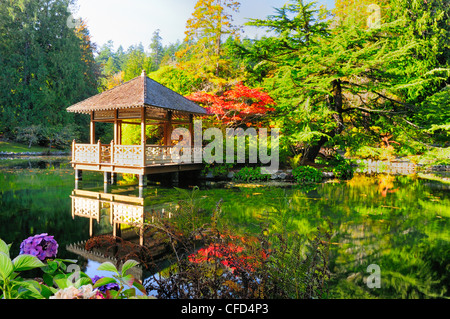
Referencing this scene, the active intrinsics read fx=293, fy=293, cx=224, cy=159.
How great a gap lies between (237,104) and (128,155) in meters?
4.90

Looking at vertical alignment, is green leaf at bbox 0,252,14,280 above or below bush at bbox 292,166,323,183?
above

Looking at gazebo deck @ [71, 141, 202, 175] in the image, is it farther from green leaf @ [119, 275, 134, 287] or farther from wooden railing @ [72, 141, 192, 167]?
green leaf @ [119, 275, 134, 287]

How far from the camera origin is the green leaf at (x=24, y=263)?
142 centimetres

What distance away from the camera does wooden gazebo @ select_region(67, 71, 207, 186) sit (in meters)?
10.2

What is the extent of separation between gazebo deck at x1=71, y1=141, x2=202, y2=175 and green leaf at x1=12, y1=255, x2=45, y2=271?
28.4ft

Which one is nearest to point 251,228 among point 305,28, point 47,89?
point 305,28

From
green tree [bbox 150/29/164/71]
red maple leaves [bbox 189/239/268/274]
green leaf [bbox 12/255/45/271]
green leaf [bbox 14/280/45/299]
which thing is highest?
green tree [bbox 150/29/164/71]

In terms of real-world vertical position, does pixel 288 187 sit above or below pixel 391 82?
below

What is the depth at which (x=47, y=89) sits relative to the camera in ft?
83.1

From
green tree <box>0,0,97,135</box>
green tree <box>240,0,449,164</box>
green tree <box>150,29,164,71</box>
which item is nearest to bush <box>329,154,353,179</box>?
green tree <box>240,0,449,164</box>

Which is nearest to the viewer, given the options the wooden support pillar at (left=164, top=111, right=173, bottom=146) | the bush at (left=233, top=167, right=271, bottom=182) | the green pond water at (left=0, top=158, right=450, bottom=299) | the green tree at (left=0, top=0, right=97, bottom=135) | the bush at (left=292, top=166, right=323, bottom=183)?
the green pond water at (left=0, top=158, right=450, bottom=299)

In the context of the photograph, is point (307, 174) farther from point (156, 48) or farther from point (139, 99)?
point (156, 48)
